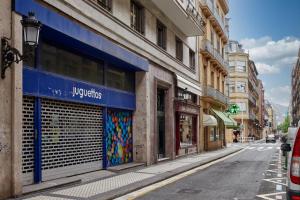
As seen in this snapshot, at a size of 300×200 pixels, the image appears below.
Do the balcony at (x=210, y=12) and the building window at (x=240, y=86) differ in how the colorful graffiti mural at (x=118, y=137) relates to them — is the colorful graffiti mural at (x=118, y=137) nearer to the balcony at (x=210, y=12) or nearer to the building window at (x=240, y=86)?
the balcony at (x=210, y=12)

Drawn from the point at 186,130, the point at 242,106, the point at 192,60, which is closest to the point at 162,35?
the point at 186,130

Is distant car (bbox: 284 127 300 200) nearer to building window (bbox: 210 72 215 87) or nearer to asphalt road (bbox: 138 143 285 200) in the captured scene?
asphalt road (bbox: 138 143 285 200)

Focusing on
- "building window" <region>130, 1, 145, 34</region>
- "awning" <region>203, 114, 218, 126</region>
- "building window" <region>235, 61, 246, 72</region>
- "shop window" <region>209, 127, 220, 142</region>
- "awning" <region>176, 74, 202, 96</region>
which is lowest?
"shop window" <region>209, 127, 220, 142</region>

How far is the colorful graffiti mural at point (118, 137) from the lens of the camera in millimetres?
15633

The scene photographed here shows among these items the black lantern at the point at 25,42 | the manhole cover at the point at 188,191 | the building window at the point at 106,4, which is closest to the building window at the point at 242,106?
the building window at the point at 106,4

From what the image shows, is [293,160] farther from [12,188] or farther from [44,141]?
[44,141]

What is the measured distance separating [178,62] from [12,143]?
1559 cm

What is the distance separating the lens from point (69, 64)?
12891mm

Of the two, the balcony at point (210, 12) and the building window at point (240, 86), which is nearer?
the balcony at point (210, 12)

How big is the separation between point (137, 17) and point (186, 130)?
32.9 ft

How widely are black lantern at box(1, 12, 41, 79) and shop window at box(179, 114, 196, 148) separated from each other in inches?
645

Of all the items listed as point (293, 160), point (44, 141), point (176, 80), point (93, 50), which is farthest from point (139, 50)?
point (293, 160)

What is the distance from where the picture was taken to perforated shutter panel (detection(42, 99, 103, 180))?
11.4 metres

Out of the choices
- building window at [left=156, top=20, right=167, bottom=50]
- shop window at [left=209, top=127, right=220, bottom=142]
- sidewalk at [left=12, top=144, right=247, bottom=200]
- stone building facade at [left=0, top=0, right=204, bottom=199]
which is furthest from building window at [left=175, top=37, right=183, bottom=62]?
sidewalk at [left=12, top=144, right=247, bottom=200]
